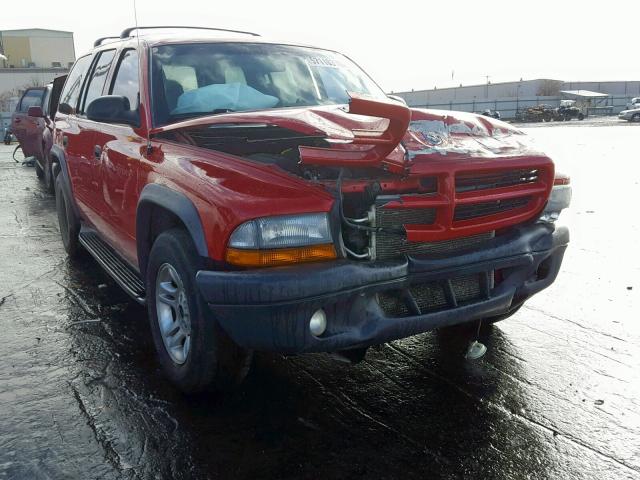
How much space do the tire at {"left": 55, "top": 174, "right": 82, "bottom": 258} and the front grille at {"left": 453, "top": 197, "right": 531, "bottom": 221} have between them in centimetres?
387

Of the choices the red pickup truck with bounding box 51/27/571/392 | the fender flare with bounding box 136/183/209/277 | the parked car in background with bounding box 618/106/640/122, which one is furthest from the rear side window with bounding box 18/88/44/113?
the parked car in background with bounding box 618/106/640/122

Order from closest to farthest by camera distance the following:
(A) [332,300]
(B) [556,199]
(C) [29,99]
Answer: (A) [332,300] → (B) [556,199] → (C) [29,99]

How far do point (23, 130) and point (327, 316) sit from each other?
1272 centimetres

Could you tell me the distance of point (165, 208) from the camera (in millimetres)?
2977

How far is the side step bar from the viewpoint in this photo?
3.68 metres

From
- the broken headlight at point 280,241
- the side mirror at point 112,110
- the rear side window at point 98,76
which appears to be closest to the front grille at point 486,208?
the broken headlight at point 280,241

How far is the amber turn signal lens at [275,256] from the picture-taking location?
2488 mm

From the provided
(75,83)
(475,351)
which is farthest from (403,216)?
(75,83)

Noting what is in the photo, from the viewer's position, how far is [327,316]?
2543 mm

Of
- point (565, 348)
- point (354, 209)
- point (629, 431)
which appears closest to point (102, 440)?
point (354, 209)

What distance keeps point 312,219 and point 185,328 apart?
3.19ft

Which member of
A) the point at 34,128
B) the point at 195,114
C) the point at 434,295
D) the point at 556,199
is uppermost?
the point at 195,114

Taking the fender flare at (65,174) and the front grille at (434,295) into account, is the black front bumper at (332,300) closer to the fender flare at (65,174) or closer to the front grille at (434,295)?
the front grille at (434,295)

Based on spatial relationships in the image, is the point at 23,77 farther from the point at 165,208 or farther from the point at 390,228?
the point at 390,228
